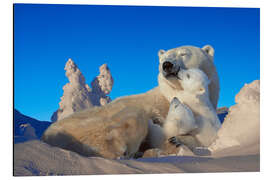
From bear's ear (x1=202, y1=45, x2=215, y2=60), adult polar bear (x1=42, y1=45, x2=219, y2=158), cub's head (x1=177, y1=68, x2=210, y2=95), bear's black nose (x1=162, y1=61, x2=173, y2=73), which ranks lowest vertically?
adult polar bear (x1=42, y1=45, x2=219, y2=158)

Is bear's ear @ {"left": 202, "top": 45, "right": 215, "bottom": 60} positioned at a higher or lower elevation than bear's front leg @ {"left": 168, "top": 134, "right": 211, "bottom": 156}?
higher

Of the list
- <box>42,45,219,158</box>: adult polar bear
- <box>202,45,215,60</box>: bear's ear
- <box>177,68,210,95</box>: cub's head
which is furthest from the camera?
<box>202,45,215,60</box>: bear's ear

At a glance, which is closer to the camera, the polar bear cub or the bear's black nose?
the polar bear cub

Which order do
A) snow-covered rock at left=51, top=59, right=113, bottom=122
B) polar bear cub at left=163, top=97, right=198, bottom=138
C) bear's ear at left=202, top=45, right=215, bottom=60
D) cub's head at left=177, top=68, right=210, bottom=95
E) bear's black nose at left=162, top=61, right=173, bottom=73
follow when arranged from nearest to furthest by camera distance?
polar bear cub at left=163, top=97, right=198, bottom=138 < cub's head at left=177, top=68, right=210, bottom=95 < bear's black nose at left=162, top=61, right=173, bottom=73 < bear's ear at left=202, top=45, right=215, bottom=60 < snow-covered rock at left=51, top=59, right=113, bottom=122

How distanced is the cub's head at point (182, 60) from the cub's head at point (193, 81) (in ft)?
0.55

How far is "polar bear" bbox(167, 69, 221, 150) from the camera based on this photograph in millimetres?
3771

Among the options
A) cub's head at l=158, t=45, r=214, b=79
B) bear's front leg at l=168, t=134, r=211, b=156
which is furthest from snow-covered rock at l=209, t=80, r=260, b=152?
cub's head at l=158, t=45, r=214, b=79

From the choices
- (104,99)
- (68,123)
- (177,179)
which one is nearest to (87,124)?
(68,123)

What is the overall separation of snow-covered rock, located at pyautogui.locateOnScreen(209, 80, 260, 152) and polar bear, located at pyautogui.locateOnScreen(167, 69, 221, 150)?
33.8 inches

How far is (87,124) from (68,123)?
23 cm

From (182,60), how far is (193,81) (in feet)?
2.00

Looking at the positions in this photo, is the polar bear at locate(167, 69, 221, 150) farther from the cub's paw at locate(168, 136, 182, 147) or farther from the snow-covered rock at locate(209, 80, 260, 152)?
the snow-covered rock at locate(209, 80, 260, 152)

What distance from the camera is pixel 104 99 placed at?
15.6 meters
